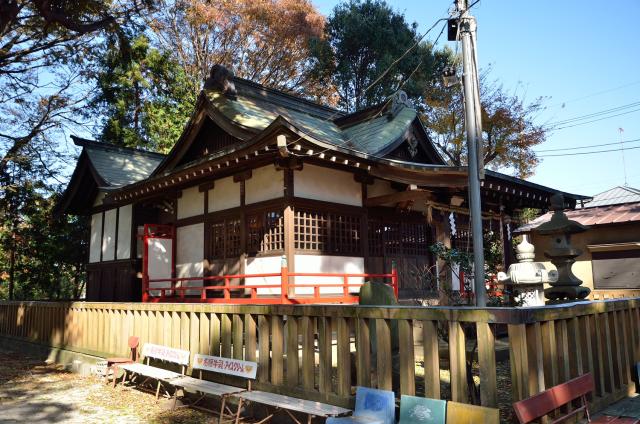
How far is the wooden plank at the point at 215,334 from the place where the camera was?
259 inches

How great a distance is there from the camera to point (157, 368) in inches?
295

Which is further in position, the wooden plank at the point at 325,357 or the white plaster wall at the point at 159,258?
the white plaster wall at the point at 159,258

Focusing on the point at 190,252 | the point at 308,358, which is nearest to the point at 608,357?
the point at 308,358

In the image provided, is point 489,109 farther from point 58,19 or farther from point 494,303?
point 58,19

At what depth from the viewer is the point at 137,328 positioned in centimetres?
827

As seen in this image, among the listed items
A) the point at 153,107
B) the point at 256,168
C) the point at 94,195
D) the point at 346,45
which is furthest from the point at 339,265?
the point at 346,45

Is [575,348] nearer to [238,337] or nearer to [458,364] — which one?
[458,364]

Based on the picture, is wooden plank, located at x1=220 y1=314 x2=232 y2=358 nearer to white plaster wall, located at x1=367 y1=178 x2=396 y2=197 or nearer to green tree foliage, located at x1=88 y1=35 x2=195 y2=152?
white plaster wall, located at x1=367 y1=178 x2=396 y2=197

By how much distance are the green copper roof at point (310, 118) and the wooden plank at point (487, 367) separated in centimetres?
874

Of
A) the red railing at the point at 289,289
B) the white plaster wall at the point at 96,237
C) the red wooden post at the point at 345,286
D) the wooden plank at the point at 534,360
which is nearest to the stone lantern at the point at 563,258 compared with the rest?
the red railing at the point at 289,289

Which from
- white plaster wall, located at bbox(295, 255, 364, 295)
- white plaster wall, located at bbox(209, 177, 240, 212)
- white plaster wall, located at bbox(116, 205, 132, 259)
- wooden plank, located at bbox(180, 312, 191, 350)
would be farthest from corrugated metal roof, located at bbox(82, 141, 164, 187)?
wooden plank, located at bbox(180, 312, 191, 350)

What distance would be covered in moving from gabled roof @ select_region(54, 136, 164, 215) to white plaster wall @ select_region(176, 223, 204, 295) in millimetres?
4691

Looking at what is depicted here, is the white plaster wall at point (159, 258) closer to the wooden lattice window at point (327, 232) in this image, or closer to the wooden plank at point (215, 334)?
the wooden lattice window at point (327, 232)

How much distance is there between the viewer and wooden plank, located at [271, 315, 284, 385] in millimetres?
5609
